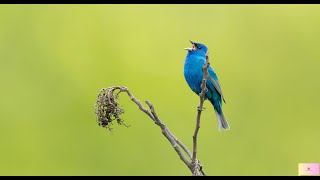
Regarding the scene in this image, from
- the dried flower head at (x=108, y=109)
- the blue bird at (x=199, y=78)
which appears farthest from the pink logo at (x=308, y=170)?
the blue bird at (x=199, y=78)

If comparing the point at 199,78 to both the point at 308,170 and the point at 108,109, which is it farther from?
the point at 108,109

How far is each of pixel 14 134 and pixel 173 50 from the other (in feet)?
12.2

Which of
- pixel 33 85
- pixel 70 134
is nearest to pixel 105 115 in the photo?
pixel 70 134

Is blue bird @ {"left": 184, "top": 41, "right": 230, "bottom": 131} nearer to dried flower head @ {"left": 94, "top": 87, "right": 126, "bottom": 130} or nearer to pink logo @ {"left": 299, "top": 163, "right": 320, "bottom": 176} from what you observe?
pink logo @ {"left": 299, "top": 163, "right": 320, "bottom": 176}

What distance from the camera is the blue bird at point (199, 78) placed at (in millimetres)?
6535

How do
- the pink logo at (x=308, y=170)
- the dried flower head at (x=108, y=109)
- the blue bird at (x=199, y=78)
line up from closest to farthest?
the dried flower head at (x=108, y=109) → the pink logo at (x=308, y=170) → the blue bird at (x=199, y=78)

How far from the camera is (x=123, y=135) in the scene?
43.8 ft

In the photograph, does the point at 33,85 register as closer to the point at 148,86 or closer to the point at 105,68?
the point at 105,68

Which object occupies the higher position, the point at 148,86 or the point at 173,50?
the point at 173,50

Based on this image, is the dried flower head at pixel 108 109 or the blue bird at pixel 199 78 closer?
the dried flower head at pixel 108 109

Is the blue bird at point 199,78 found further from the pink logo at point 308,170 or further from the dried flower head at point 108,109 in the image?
the dried flower head at point 108,109

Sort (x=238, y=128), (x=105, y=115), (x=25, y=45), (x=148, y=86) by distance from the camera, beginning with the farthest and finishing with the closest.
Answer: (x=25, y=45), (x=148, y=86), (x=238, y=128), (x=105, y=115)

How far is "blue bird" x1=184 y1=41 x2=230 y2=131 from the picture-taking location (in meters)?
6.54

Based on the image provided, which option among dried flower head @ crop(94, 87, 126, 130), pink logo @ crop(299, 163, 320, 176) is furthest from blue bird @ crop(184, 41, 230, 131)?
dried flower head @ crop(94, 87, 126, 130)
